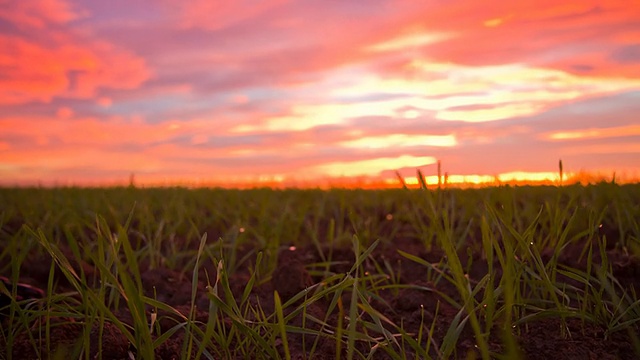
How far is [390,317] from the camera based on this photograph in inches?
73.7

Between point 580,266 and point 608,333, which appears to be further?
point 580,266

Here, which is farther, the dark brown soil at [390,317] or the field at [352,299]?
the dark brown soil at [390,317]

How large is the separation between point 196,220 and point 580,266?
279cm

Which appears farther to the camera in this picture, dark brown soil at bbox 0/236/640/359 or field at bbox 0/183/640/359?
dark brown soil at bbox 0/236/640/359

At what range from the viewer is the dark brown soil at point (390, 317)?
4.88 feet

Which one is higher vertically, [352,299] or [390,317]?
[352,299]

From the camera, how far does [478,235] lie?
326cm

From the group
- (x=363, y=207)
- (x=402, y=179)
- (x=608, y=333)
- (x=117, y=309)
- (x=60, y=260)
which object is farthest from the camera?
(x=363, y=207)

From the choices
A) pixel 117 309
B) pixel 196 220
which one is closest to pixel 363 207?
pixel 196 220

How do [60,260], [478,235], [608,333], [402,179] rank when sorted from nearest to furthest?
[60,260], [608,333], [402,179], [478,235]

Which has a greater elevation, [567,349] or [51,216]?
[51,216]

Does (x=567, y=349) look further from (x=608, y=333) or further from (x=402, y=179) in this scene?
(x=402, y=179)

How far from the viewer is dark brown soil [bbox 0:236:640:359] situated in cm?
149

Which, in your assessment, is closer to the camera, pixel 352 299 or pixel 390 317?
pixel 352 299
